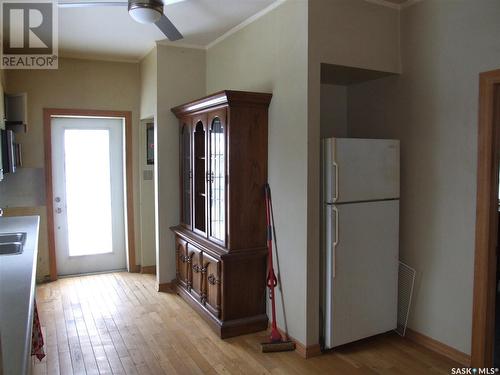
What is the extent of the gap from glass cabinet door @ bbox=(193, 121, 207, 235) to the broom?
2.68ft

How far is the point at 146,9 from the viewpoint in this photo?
8.31ft

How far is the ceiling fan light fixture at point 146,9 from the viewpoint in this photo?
8.26 feet

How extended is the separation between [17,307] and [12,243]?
5.24 feet

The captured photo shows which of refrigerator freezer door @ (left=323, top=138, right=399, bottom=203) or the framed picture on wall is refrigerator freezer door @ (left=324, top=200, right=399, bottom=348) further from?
the framed picture on wall

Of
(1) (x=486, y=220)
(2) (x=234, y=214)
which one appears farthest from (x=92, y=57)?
(1) (x=486, y=220)

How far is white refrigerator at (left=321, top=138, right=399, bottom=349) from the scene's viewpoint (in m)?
3.06

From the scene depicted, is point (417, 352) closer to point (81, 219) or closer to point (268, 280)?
point (268, 280)

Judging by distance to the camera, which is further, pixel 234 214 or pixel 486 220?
pixel 234 214

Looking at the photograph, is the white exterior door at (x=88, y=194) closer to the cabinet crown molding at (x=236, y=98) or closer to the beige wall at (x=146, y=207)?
the beige wall at (x=146, y=207)

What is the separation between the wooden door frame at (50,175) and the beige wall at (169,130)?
840 millimetres

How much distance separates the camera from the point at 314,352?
10.2 ft

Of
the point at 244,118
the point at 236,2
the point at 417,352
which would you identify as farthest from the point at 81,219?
the point at 417,352

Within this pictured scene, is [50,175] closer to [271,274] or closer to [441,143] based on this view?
[271,274]

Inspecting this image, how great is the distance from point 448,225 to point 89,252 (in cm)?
424
